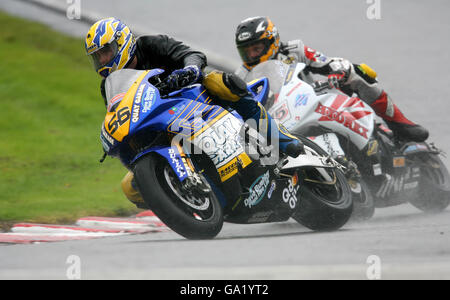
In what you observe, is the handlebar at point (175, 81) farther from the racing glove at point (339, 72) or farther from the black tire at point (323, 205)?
the racing glove at point (339, 72)

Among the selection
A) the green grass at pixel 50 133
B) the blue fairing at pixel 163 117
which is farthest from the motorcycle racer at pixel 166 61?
the green grass at pixel 50 133

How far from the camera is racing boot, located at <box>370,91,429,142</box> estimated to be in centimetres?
660

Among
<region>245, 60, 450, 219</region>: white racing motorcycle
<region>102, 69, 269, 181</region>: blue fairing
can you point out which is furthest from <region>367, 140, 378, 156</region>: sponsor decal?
<region>102, 69, 269, 181</region>: blue fairing

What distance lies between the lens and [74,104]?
1072cm

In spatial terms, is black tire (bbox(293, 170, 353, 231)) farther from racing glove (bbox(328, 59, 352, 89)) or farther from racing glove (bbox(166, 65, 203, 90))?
racing glove (bbox(166, 65, 203, 90))

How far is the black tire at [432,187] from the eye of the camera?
21.9 ft

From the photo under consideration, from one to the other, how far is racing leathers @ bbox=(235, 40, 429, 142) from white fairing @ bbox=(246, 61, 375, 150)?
0.29 m

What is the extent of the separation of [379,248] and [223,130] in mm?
1282

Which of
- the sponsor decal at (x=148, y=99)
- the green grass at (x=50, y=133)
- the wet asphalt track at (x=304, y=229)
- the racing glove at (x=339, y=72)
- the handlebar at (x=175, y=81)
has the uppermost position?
the handlebar at (x=175, y=81)

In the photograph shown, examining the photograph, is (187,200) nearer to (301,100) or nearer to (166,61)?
(166,61)

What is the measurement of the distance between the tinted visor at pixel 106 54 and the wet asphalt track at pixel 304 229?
1233 mm

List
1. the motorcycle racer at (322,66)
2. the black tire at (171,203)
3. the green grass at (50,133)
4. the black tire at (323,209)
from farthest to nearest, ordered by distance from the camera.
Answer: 1. the green grass at (50,133)
2. the motorcycle racer at (322,66)
3. the black tire at (323,209)
4. the black tire at (171,203)

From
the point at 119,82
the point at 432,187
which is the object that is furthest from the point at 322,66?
the point at 119,82
